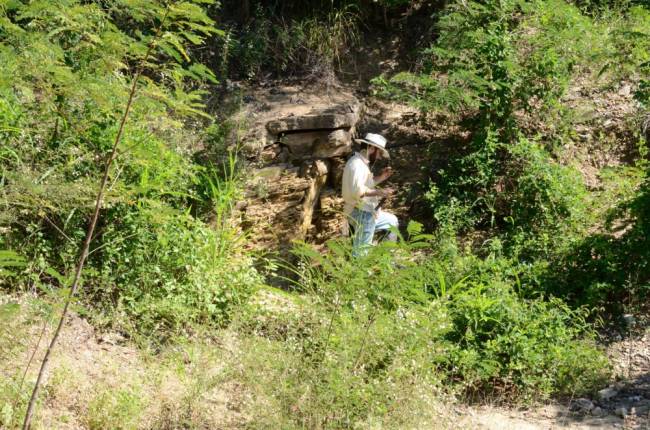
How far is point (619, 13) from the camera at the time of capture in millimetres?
11250

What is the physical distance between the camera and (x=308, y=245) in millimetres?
6969

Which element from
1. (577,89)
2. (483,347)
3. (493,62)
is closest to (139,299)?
(483,347)

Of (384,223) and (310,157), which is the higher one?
(310,157)

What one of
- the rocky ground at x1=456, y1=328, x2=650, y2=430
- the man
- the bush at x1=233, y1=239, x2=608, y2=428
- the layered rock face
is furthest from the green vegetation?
the man

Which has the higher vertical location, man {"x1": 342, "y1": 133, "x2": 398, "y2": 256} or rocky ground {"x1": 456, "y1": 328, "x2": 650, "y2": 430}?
man {"x1": 342, "y1": 133, "x2": 398, "y2": 256}

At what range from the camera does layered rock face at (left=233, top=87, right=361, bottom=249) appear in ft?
29.1

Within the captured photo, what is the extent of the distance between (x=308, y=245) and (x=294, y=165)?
245cm

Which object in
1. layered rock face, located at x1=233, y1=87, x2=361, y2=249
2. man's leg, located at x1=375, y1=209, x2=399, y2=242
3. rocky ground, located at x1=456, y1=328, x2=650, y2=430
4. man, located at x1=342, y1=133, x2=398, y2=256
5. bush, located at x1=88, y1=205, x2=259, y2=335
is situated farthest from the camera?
layered rock face, located at x1=233, y1=87, x2=361, y2=249

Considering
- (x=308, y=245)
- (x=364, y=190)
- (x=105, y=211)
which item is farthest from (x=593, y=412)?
(x=105, y=211)

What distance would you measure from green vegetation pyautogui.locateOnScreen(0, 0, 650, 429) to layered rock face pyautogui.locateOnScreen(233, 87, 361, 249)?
1.08ft

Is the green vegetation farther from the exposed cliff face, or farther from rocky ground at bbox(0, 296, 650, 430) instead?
the exposed cliff face

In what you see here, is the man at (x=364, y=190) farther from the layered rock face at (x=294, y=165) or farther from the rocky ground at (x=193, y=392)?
the rocky ground at (x=193, y=392)

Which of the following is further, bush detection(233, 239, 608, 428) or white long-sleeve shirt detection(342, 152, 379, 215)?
white long-sleeve shirt detection(342, 152, 379, 215)

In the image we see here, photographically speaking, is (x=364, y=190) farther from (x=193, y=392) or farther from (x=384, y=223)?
(x=193, y=392)
